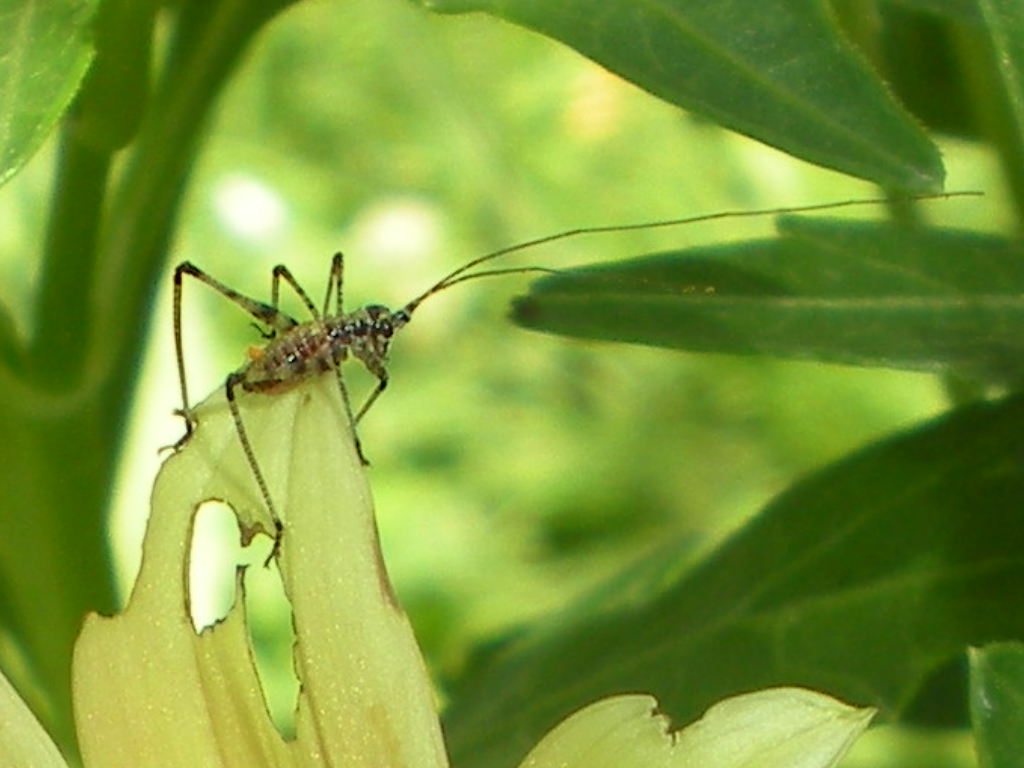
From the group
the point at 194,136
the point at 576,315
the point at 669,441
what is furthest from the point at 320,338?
the point at 669,441

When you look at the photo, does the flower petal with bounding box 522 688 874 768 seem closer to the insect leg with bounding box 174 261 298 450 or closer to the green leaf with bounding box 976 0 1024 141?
the green leaf with bounding box 976 0 1024 141

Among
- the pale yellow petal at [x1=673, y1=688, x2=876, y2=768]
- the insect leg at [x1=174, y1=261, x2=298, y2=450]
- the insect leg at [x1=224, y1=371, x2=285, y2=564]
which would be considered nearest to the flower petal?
the pale yellow petal at [x1=673, y1=688, x2=876, y2=768]

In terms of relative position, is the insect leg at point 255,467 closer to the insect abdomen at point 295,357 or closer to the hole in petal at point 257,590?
the insect abdomen at point 295,357

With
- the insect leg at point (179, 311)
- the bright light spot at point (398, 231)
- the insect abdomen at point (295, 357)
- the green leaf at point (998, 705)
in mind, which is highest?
the bright light spot at point (398, 231)

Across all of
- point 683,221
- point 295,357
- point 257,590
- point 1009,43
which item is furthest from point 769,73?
point 257,590

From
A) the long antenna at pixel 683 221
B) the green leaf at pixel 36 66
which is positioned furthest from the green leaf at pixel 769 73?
the green leaf at pixel 36 66

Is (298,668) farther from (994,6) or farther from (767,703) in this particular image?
(994,6)
